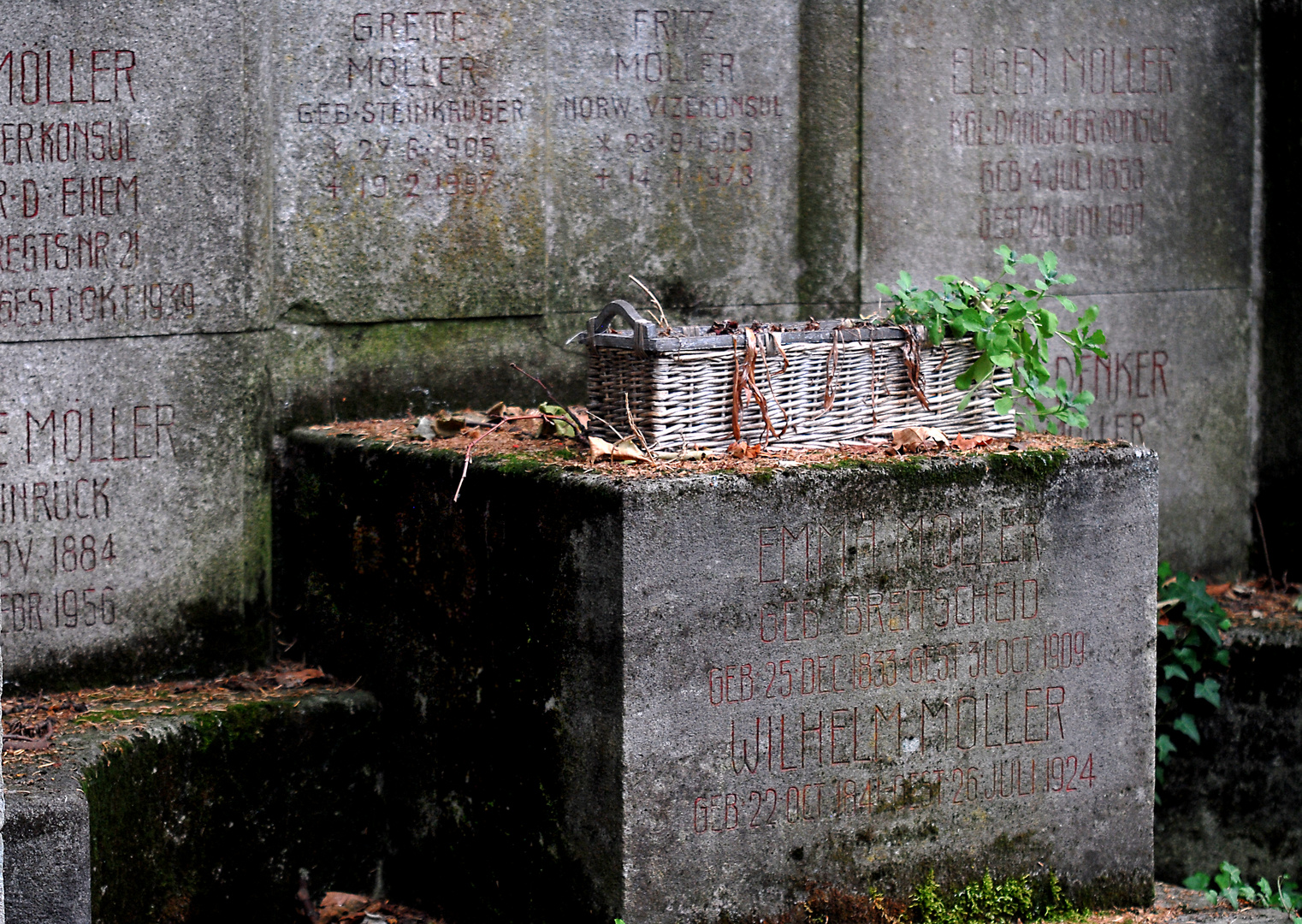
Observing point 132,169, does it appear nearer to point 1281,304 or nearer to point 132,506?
point 132,506

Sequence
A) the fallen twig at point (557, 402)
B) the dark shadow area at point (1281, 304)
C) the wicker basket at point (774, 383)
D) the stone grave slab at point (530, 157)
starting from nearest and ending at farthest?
the wicker basket at point (774, 383) → the fallen twig at point (557, 402) → the stone grave slab at point (530, 157) → the dark shadow area at point (1281, 304)

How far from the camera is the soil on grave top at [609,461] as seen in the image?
380 cm

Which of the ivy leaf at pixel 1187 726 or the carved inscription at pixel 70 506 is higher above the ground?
the carved inscription at pixel 70 506

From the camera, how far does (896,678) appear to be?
3945 mm

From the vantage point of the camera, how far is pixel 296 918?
4492mm

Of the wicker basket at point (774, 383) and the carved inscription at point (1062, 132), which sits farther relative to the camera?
the carved inscription at point (1062, 132)

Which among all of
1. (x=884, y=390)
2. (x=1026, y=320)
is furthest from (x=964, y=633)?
(x=1026, y=320)

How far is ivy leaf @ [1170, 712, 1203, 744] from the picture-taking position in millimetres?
5371

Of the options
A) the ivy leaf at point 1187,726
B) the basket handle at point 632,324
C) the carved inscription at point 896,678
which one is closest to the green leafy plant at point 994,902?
the carved inscription at point 896,678

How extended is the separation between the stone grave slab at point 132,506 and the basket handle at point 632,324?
134cm

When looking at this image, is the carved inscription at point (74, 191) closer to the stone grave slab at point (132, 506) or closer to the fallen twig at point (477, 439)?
the stone grave slab at point (132, 506)

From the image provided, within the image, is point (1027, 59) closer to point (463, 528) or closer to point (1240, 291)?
point (1240, 291)

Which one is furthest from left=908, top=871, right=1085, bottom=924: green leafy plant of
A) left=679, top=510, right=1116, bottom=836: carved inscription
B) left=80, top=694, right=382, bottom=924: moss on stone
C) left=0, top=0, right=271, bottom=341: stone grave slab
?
left=0, top=0, right=271, bottom=341: stone grave slab

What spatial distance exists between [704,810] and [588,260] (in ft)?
7.41
